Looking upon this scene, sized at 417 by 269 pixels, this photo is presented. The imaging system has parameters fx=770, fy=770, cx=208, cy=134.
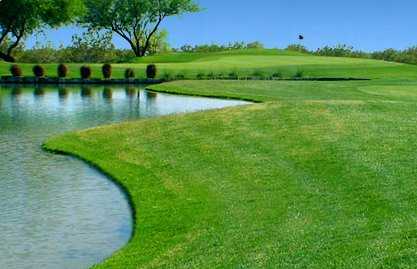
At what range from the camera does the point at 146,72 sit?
219ft

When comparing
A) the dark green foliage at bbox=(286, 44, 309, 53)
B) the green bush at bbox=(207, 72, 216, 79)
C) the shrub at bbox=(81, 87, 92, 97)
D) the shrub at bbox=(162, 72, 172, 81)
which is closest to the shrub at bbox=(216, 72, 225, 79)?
the green bush at bbox=(207, 72, 216, 79)

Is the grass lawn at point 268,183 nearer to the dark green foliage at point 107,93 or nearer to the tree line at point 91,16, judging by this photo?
Answer: the dark green foliage at point 107,93

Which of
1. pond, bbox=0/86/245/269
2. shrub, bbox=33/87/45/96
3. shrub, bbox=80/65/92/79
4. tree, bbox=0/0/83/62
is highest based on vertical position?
tree, bbox=0/0/83/62

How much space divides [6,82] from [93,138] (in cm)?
3840

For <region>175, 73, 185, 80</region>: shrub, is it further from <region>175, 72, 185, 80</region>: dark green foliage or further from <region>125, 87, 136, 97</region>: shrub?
<region>125, 87, 136, 97</region>: shrub

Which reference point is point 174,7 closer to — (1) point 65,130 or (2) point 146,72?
(2) point 146,72

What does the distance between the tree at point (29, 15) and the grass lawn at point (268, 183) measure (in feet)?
226

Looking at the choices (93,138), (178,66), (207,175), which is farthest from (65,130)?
(178,66)

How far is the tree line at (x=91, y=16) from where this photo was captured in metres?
92.9

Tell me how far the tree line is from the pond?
62.4 meters

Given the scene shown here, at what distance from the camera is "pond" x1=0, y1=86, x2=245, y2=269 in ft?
42.4

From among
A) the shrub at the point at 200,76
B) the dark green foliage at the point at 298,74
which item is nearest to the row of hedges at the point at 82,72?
the shrub at the point at 200,76

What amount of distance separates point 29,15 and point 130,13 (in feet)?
63.7

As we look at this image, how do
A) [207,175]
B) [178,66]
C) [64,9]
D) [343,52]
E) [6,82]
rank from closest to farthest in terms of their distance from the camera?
[207,175]
[6,82]
[178,66]
[64,9]
[343,52]
